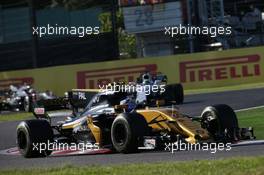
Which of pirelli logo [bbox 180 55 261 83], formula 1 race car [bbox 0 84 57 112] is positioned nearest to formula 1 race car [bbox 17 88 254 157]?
formula 1 race car [bbox 0 84 57 112]

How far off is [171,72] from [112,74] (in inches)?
102

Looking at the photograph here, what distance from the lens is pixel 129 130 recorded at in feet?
36.2

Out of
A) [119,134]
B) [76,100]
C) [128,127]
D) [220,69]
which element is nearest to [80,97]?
[76,100]

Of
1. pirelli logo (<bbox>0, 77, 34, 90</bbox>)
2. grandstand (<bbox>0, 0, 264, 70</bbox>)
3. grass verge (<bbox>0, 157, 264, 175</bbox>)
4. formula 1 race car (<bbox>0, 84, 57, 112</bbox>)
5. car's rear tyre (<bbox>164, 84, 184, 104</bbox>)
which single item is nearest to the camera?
grass verge (<bbox>0, 157, 264, 175</bbox>)

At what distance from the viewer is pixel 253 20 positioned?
3891 centimetres

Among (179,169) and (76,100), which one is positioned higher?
(76,100)

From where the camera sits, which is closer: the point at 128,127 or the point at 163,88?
the point at 128,127

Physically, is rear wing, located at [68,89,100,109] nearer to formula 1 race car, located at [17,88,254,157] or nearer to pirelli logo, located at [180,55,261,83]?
formula 1 race car, located at [17,88,254,157]

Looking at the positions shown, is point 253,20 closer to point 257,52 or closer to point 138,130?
point 257,52

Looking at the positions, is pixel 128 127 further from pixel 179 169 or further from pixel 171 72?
pixel 171 72

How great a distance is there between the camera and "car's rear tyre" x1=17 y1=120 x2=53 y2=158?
39.8 feet

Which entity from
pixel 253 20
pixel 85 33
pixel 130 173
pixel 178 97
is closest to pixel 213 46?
pixel 253 20

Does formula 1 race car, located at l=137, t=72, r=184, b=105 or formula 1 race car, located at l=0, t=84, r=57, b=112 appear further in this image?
formula 1 race car, located at l=0, t=84, r=57, b=112

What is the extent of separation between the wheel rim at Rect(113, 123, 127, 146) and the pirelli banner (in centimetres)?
1930
